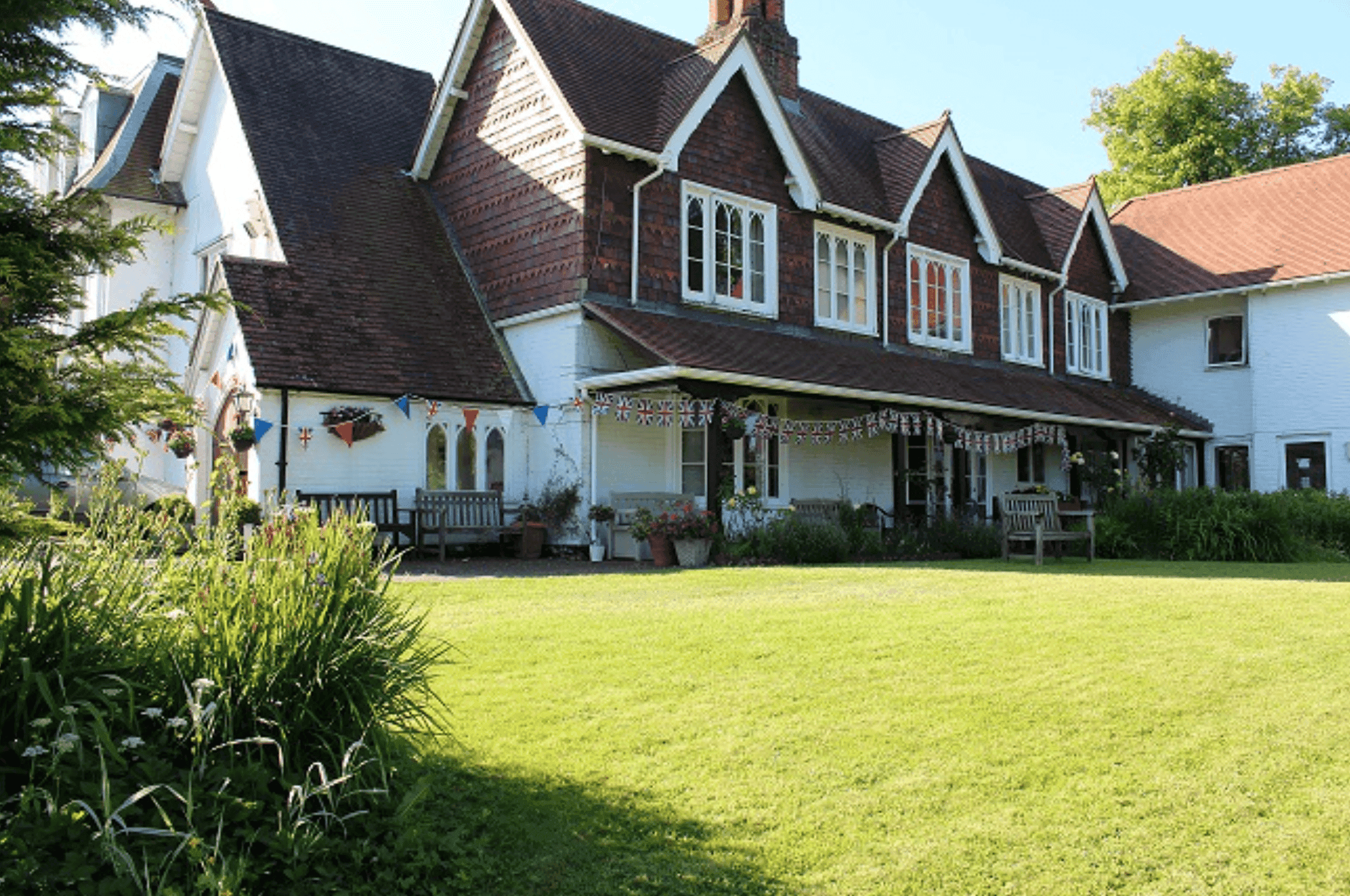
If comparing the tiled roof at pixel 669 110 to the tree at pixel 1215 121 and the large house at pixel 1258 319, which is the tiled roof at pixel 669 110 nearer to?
the large house at pixel 1258 319

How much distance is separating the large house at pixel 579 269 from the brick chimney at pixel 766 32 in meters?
0.05

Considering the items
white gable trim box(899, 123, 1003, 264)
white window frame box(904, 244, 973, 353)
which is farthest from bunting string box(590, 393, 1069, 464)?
white gable trim box(899, 123, 1003, 264)

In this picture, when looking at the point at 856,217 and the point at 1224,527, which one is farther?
the point at 856,217

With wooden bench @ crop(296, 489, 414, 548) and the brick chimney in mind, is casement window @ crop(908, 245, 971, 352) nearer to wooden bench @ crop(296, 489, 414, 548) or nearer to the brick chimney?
the brick chimney

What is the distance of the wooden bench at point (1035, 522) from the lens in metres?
15.7

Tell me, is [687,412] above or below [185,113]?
below

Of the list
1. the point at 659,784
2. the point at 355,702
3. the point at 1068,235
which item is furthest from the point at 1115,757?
the point at 1068,235

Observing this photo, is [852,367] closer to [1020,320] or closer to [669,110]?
[669,110]

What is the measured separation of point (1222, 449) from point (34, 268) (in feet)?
92.5

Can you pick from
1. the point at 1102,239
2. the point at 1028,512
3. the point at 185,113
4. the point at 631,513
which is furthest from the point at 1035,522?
the point at 185,113

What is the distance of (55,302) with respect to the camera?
16.8 feet

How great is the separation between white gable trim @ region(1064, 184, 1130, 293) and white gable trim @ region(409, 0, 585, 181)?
14.5m

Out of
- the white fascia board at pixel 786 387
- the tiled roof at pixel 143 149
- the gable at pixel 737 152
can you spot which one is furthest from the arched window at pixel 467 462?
the tiled roof at pixel 143 149

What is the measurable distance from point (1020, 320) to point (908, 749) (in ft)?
72.3
